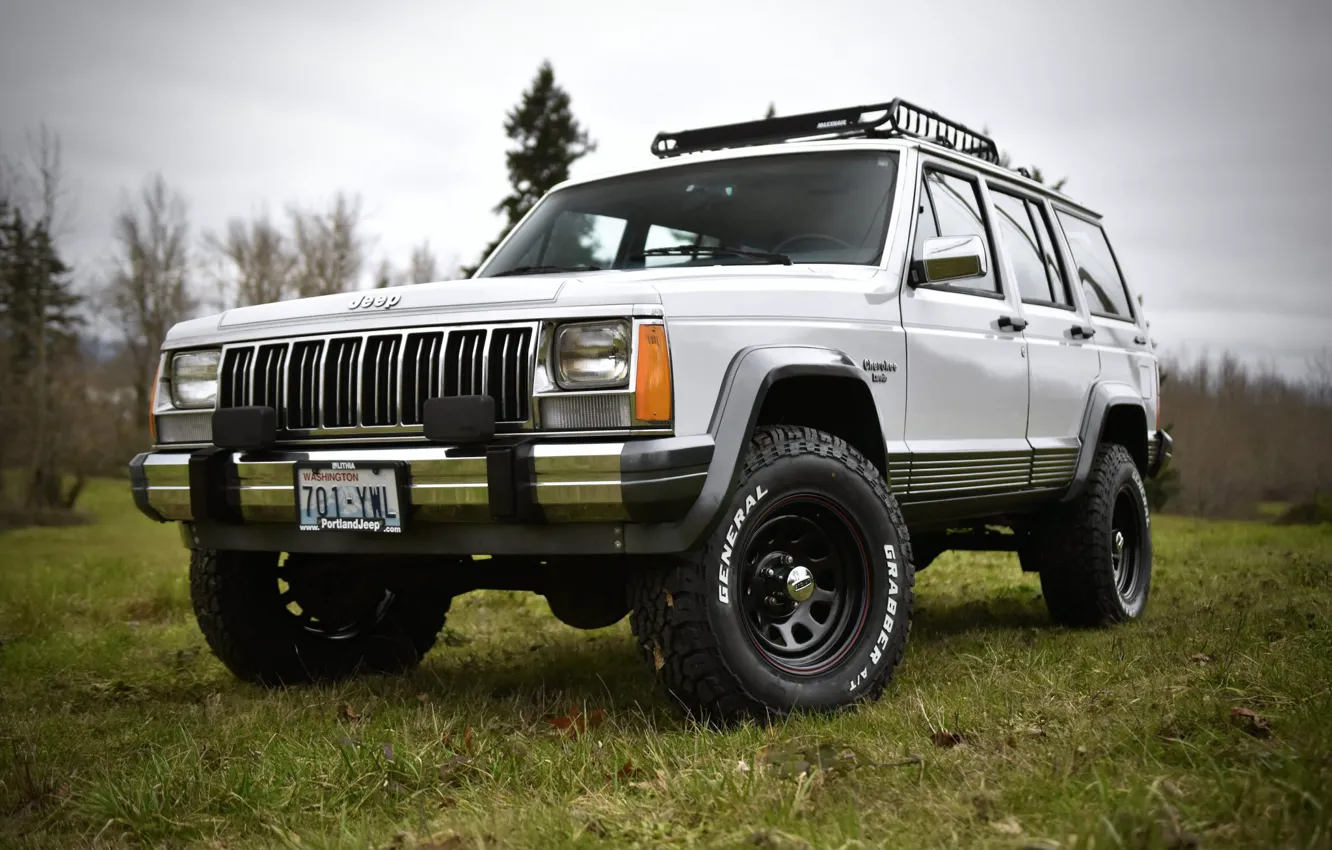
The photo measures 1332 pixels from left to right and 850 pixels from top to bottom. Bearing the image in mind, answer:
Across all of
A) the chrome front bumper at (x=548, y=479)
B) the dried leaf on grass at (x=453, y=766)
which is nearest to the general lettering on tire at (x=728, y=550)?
the chrome front bumper at (x=548, y=479)

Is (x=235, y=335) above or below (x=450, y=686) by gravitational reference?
above

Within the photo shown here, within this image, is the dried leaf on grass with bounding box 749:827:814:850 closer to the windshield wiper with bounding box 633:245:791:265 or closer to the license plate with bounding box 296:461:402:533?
the license plate with bounding box 296:461:402:533

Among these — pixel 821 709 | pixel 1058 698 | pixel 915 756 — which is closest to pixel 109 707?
pixel 821 709

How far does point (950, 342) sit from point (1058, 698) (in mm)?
1493

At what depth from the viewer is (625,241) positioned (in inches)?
196

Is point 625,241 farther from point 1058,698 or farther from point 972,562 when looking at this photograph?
point 972,562

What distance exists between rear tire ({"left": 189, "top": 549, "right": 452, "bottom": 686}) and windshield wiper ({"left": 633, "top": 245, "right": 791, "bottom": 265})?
1.56 metres

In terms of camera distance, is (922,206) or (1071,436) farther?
(1071,436)

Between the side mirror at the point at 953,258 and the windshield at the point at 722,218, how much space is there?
20 centimetres

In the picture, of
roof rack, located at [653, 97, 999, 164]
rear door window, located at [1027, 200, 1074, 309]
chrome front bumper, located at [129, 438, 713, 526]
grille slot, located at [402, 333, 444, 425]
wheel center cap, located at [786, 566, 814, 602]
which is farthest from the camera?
rear door window, located at [1027, 200, 1074, 309]

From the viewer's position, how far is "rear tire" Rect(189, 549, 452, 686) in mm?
4387

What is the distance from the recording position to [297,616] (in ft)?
15.3

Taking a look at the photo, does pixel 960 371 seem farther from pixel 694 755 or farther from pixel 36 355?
pixel 36 355

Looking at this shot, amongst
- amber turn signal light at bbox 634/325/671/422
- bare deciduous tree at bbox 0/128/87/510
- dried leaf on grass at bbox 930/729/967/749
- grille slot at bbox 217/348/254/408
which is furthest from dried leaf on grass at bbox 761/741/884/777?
bare deciduous tree at bbox 0/128/87/510
